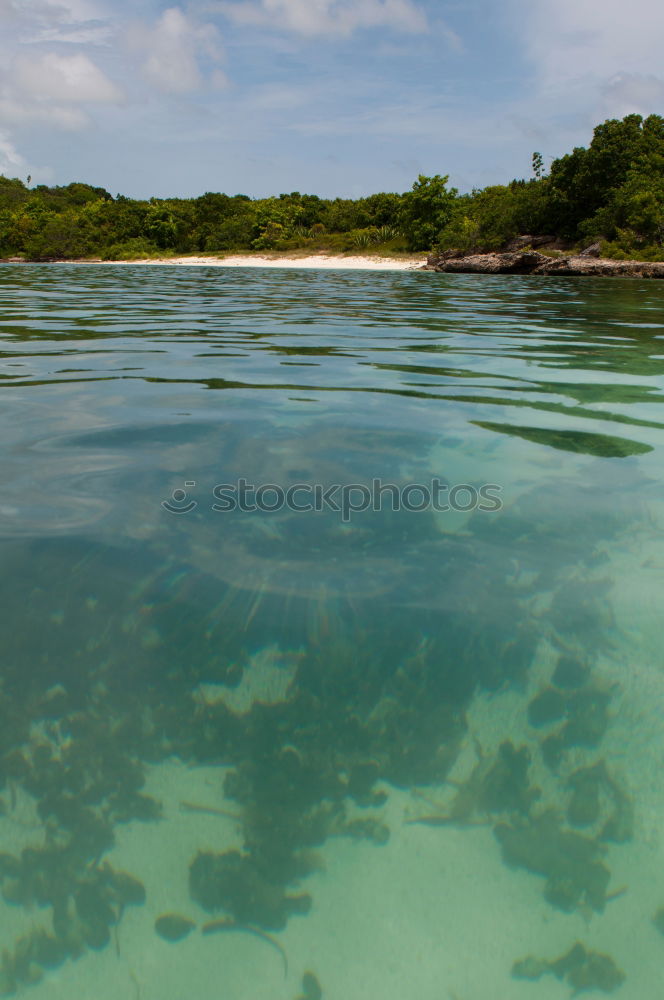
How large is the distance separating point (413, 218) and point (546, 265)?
15.1 m

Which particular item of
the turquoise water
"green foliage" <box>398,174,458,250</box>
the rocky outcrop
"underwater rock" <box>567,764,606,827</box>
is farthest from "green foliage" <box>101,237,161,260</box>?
"underwater rock" <box>567,764,606,827</box>

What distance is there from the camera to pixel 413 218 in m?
40.2

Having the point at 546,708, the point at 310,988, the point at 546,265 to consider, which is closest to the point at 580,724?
the point at 546,708

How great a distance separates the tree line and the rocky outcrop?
199cm

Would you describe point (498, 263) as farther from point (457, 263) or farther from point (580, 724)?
point (580, 724)

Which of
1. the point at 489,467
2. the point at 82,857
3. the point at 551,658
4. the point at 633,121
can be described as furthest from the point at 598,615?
the point at 633,121

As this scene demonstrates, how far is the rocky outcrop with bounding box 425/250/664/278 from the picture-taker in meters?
25.7

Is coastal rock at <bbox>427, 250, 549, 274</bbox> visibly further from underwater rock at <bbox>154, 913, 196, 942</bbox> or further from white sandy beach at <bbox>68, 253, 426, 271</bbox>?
underwater rock at <bbox>154, 913, 196, 942</bbox>

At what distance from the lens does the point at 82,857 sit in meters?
1.10

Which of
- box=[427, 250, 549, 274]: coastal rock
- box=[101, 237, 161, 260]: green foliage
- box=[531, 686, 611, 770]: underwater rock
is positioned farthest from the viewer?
box=[101, 237, 161, 260]: green foliage

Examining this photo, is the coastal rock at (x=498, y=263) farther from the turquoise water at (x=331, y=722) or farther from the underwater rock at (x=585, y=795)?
the underwater rock at (x=585, y=795)

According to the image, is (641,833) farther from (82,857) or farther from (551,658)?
(82,857)

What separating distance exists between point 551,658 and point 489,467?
1.34m

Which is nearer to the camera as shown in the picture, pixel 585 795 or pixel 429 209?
pixel 585 795
